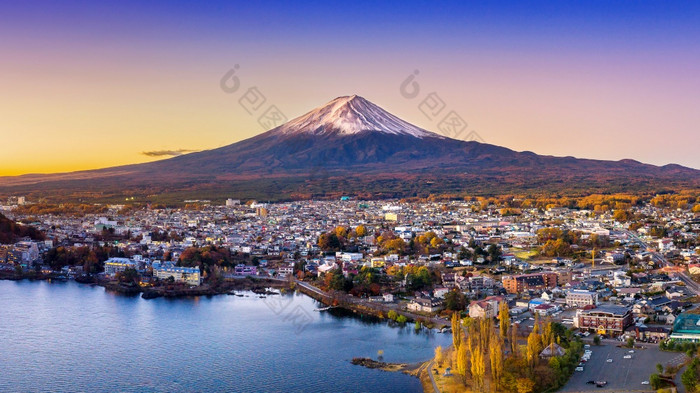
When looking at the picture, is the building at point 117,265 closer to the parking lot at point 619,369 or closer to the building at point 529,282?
the building at point 529,282

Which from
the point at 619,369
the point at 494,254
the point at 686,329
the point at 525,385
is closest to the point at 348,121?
the point at 494,254

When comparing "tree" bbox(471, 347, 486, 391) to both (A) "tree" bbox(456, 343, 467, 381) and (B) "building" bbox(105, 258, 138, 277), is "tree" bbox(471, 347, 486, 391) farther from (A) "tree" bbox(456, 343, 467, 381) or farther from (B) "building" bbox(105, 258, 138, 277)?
(B) "building" bbox(105, 258, 138, 277)

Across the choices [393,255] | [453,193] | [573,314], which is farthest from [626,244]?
[453,193]

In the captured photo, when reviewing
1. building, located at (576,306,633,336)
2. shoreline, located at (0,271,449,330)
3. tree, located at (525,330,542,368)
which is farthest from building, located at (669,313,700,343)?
shoreline, located at (0,271,449,330)

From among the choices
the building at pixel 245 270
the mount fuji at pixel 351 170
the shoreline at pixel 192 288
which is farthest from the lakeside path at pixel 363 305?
the mount fuji at pixel 351 170

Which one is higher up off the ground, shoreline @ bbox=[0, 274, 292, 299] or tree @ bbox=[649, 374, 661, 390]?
tree @ bbox=[649, 374, 661, 390]

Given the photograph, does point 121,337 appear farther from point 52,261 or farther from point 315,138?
point 315,138

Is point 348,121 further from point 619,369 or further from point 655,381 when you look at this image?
point 655,381
